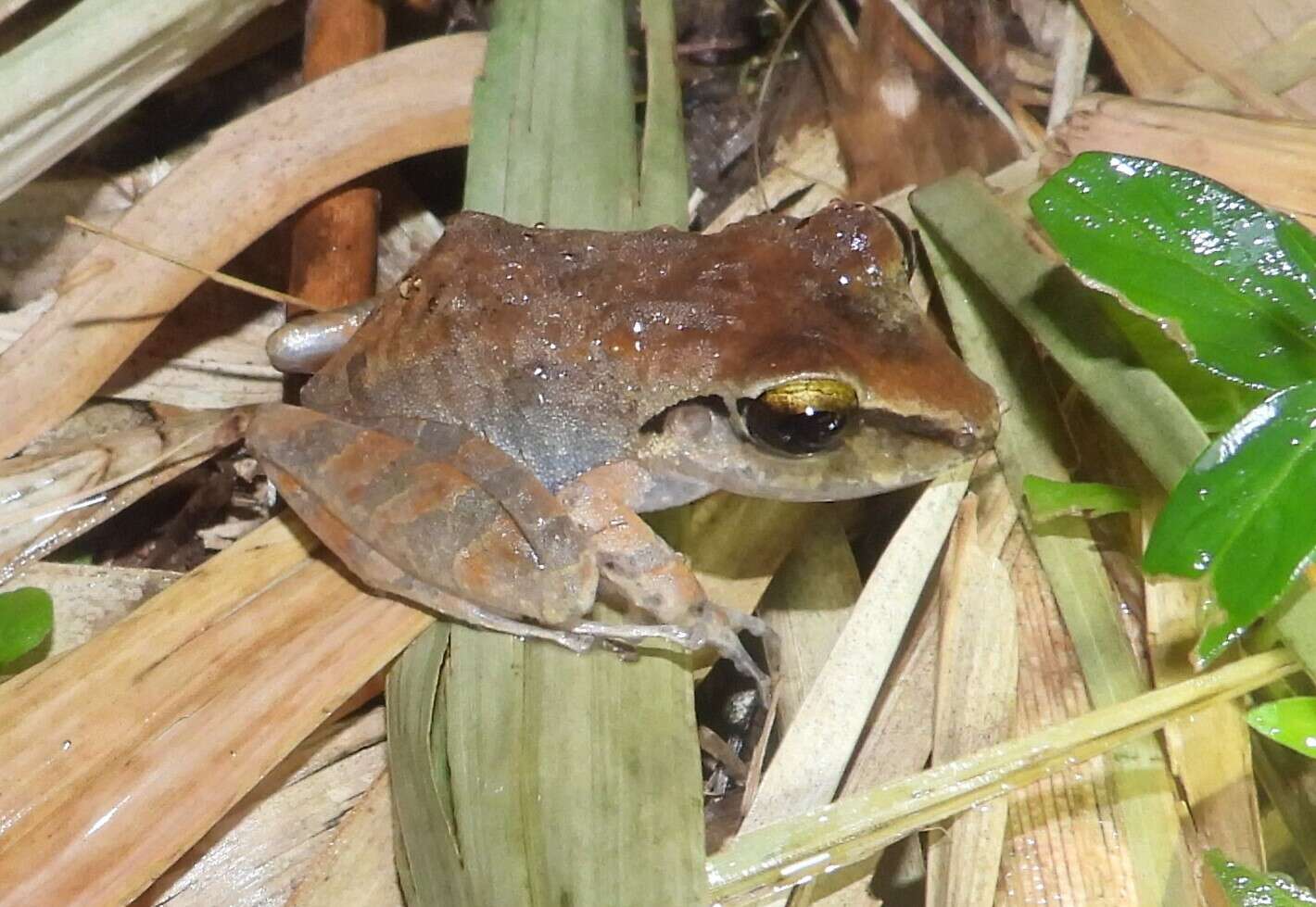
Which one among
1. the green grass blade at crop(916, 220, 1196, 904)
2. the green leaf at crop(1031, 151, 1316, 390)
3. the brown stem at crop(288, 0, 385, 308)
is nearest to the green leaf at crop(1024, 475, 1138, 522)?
the green grass blade at crop(916, 220, 1196, 904)

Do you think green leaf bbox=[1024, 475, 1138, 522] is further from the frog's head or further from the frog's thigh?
the frog's thigh

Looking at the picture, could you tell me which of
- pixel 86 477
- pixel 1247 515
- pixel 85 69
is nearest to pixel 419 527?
pixel 86 477

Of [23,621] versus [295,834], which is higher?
[23,621]

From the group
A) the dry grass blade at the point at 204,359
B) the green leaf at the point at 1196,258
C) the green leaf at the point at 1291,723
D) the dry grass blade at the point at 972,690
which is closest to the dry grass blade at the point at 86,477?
the dry grass blade at the point at 204,359

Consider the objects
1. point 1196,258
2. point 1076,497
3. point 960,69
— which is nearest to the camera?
point 1196,258

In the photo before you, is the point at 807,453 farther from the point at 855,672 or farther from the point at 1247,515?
the point at 1247,515

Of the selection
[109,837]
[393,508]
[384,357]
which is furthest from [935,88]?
[109,837]

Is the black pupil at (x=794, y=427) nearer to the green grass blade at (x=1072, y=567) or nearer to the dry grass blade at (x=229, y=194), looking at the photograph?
the green grass blade at (x=1072, y=567)
